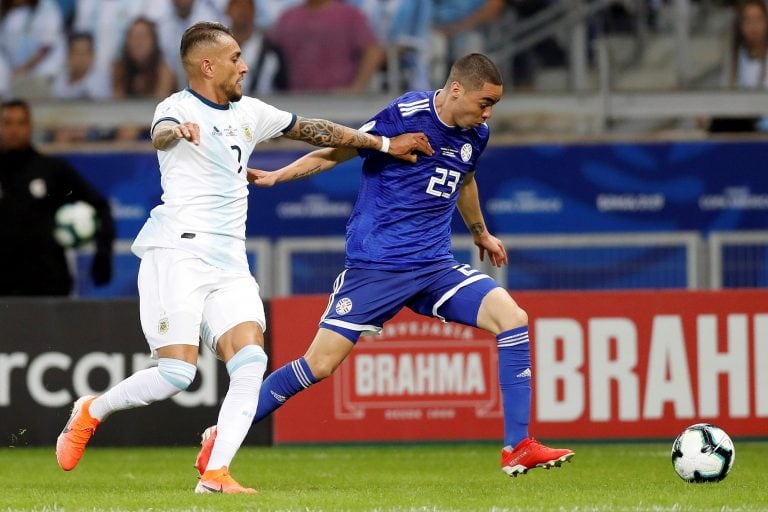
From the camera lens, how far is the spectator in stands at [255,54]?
48.5ft

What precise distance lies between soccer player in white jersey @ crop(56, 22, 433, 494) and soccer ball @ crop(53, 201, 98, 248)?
15.6ft

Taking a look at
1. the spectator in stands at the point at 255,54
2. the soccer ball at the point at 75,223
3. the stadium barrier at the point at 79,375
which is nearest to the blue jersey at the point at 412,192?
the stadium barrier at the point at 79,375

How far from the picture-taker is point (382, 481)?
8547 millimetres

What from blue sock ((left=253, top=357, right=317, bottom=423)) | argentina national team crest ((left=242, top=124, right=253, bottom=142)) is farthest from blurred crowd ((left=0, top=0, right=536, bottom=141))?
argentina national team crest ((left=242, top=124, right=253, bottom=142))

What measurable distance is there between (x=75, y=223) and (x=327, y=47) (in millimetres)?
3765

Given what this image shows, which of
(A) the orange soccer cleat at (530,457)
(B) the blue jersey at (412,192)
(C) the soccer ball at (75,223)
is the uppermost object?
(B) the blue jersey at (412,192)

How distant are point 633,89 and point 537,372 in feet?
15.9

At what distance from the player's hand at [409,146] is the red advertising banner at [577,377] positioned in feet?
10.5

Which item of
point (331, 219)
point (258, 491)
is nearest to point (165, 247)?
point (258, 491)

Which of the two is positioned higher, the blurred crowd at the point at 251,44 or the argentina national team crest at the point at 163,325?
the blurred crowd at the point at 251,44

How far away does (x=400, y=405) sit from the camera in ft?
36.4

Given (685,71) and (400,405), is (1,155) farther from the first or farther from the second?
(685,71)

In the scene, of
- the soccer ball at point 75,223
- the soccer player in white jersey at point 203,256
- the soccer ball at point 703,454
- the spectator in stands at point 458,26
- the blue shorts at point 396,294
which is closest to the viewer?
the soccer player in white jersey at point 203,256

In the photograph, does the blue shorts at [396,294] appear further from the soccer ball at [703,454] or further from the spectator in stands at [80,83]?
the spectator in stands at [80,83]
